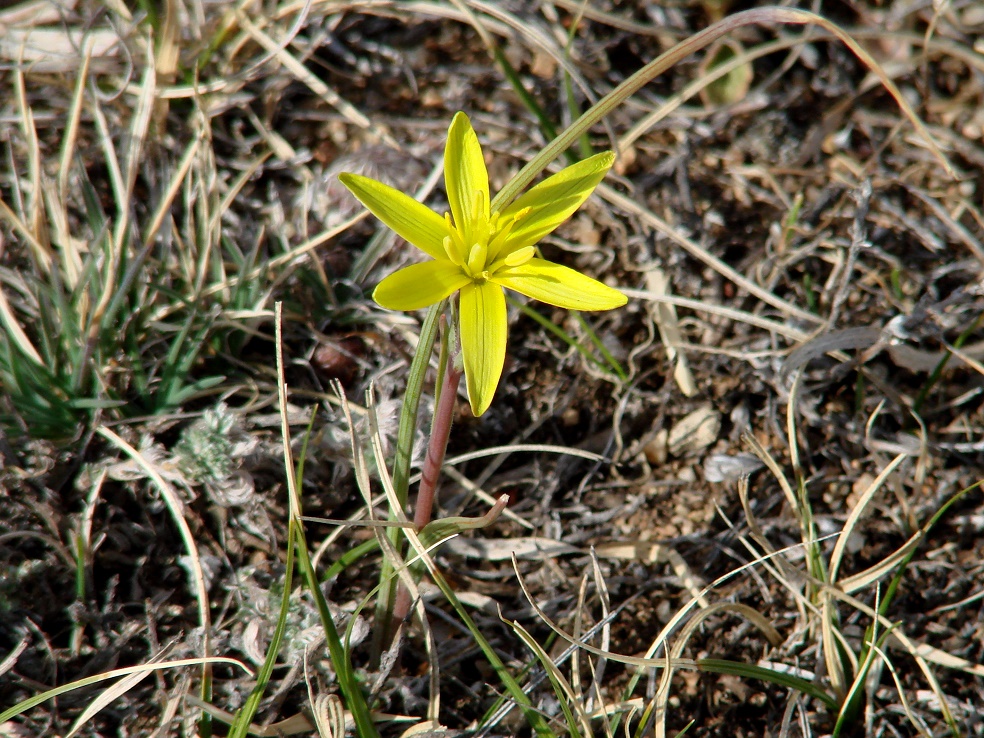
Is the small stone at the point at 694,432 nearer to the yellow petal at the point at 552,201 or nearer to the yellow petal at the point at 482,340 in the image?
the yellow petal at the point at 552,201

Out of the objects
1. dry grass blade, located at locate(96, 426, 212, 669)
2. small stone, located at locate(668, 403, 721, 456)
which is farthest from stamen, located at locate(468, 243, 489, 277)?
small stone, located at locate(668, 403, 721, 456)

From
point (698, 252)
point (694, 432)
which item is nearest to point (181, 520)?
point (694, 432)

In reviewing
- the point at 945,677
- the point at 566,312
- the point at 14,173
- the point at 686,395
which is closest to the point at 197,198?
the point at 14,173

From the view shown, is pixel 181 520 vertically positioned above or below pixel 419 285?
below

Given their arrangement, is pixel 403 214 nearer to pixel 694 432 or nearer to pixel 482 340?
pixel 482 340

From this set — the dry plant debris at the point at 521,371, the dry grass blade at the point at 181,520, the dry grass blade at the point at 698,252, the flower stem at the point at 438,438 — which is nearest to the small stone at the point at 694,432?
the dry plant debris at the point at 521,371

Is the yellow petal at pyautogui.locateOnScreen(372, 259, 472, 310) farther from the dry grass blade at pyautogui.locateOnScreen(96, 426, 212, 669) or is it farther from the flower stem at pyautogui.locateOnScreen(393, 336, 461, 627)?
the dry grass blade at pyautogui.locateOnScreen(96, 426, 212, 669)
